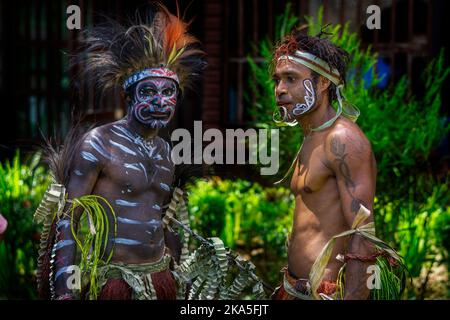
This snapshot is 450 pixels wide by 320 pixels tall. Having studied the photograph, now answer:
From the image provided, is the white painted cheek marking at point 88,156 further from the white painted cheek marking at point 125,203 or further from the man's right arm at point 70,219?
the white painted cheek marking at point 125,203

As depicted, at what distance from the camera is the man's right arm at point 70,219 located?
148 inches

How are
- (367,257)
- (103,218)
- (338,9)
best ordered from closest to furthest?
(367,257) < (103,218) < (338,9)

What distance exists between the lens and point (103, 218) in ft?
12.7

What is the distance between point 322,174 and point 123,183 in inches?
38.5

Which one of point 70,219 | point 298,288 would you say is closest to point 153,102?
point 70,219

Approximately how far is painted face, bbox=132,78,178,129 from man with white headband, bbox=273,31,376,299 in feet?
1.80

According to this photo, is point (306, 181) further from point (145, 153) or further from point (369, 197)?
point (145, 153)

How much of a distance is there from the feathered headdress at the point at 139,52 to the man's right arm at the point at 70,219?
448mm

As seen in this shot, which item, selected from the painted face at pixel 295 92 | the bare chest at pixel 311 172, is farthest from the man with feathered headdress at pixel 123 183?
the bare chest at pixel 311 172

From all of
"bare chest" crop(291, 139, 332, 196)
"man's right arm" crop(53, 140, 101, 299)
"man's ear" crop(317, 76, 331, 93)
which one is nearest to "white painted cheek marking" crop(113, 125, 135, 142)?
"man's right arm" crop(53, 140, 101, 299)

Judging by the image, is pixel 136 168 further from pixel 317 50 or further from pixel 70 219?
pixel 317 50

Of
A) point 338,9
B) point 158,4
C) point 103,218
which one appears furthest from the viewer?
point 338,9
